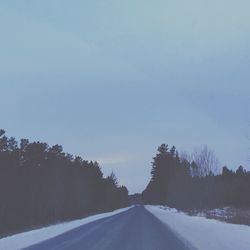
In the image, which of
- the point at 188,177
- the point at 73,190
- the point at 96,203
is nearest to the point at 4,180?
the point at 73,190

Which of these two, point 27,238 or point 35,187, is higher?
point 35,187

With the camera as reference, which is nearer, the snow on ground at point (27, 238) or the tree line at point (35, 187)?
the snow on ground at point (27, 238)

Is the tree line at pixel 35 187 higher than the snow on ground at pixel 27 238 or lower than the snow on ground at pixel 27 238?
higher

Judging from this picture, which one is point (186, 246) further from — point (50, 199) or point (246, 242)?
point (50, 199)

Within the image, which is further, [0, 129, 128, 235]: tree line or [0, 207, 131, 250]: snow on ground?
[0, 129, 128, 235]: tree line

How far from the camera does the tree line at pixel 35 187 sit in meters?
65.9

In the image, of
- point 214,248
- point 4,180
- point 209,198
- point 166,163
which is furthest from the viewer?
point 166,163

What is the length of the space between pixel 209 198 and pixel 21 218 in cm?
3724

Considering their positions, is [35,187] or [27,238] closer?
[27,238]

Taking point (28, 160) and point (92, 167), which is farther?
point (92, 167)

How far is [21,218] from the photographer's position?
70.8 m

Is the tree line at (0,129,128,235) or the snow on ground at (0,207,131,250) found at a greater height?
the tree line at (0,129,128,235)

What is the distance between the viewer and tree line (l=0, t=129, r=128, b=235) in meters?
65.9

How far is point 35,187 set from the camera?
76.6 meters
